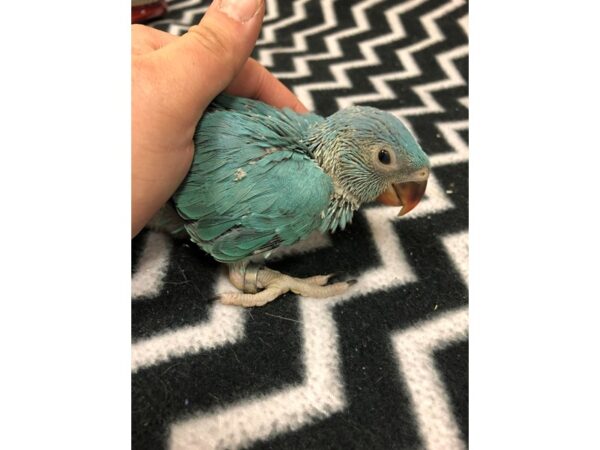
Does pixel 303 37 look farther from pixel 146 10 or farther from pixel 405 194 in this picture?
pixel 405 194

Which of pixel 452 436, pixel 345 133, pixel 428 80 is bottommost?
pixel 452 436

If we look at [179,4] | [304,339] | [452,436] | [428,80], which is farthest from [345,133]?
[179,4]

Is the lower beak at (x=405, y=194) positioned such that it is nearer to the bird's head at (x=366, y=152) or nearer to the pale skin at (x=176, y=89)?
the bird's head at (x=366, y=152)

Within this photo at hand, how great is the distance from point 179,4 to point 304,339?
3.70ft

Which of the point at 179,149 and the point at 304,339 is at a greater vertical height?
the point at 179,149

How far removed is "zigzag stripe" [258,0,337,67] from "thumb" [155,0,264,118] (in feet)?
1.98

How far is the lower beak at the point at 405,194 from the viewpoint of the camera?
611 millimetres

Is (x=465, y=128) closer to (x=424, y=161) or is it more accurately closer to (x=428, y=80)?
(x=428, y=80)

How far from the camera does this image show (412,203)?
2.07ft

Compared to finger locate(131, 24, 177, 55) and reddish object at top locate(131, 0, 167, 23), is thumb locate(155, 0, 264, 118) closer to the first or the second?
finger locate(131, 24, 177, 55)

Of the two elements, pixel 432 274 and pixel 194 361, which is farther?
pixel 432 274

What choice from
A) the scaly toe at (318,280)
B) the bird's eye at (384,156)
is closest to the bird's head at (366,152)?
the bird's eye at (384,156)

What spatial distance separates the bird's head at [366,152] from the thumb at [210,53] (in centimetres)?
13

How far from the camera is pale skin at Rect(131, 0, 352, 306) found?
18.9 inches
